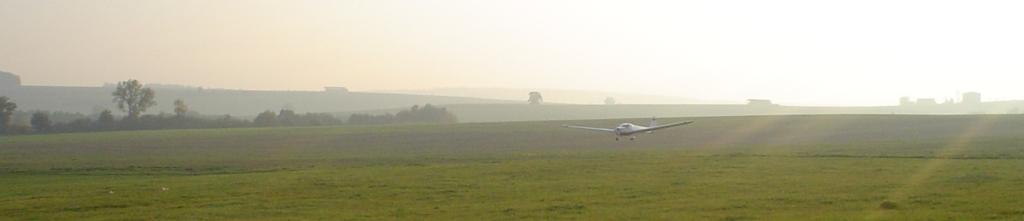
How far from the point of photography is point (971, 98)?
592 feet

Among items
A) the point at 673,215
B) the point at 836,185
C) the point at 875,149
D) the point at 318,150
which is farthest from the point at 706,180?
the point at 318,150

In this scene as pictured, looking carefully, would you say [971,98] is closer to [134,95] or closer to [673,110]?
[673,110]

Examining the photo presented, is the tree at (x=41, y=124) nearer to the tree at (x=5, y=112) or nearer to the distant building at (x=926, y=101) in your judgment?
the tree at (x=5, y=112)

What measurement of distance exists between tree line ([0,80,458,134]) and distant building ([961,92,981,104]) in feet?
328

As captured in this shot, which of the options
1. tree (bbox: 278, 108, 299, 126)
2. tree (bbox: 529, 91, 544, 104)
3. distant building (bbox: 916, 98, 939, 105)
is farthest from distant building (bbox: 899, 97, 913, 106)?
tree (bbox: 278, 108, 299, 126)

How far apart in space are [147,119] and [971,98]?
5504 inches

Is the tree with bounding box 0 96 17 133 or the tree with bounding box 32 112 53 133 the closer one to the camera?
the tree with bounding box 32 112 53 133

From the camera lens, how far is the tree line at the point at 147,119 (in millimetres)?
104881

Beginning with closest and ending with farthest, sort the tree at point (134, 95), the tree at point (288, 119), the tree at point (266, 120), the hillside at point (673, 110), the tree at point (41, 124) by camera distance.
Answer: the tree at point (41, 124) < the tree at point (266, 120) < the tree at point (288, 119) < the tree at point (134, 95) < the hillside at point (673, 110)

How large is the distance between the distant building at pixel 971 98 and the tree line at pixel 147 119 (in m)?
100

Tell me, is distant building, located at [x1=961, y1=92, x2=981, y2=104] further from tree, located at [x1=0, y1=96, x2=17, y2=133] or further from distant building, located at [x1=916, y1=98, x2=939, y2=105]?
tree, located at [x1=0, y1=96, x2=17, y2=133]

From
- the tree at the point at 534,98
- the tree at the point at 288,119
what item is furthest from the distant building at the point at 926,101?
the tree at the point at 288,119

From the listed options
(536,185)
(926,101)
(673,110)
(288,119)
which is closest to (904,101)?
(926,101)

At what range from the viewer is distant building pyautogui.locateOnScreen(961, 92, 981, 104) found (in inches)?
7023
